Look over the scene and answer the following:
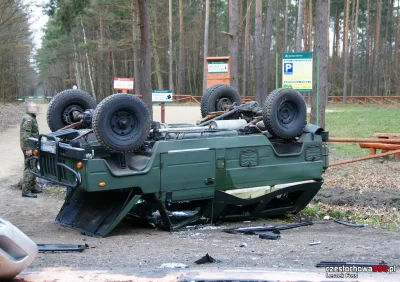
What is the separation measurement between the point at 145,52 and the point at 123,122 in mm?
9788

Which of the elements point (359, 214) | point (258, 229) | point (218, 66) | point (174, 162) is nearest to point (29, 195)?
point (174, 162)

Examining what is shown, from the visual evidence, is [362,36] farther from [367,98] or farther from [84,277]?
[84,277]

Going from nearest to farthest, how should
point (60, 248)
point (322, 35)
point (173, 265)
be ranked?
1. point (173, 265)
2. point (60, 248)
3. point (322, 35)

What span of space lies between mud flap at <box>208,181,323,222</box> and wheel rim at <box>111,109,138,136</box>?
1.56 m

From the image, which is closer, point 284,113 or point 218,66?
point 284,113

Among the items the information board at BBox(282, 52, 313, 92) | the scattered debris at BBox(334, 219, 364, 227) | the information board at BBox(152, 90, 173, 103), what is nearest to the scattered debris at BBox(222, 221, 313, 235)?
the scattered debris at BBox(334, 219, 364, 227)

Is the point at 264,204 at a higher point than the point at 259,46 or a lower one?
lower

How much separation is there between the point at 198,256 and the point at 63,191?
20.0 feet

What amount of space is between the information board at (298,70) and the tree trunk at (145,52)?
4255 millimetres

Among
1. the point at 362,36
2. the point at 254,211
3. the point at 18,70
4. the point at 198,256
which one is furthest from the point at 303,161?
the point at 362,36

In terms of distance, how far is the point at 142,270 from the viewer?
16.5 ft

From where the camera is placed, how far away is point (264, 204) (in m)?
8.26

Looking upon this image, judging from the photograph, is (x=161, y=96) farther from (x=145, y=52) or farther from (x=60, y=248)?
(x=60, y=248)

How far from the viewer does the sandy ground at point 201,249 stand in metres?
5.14
